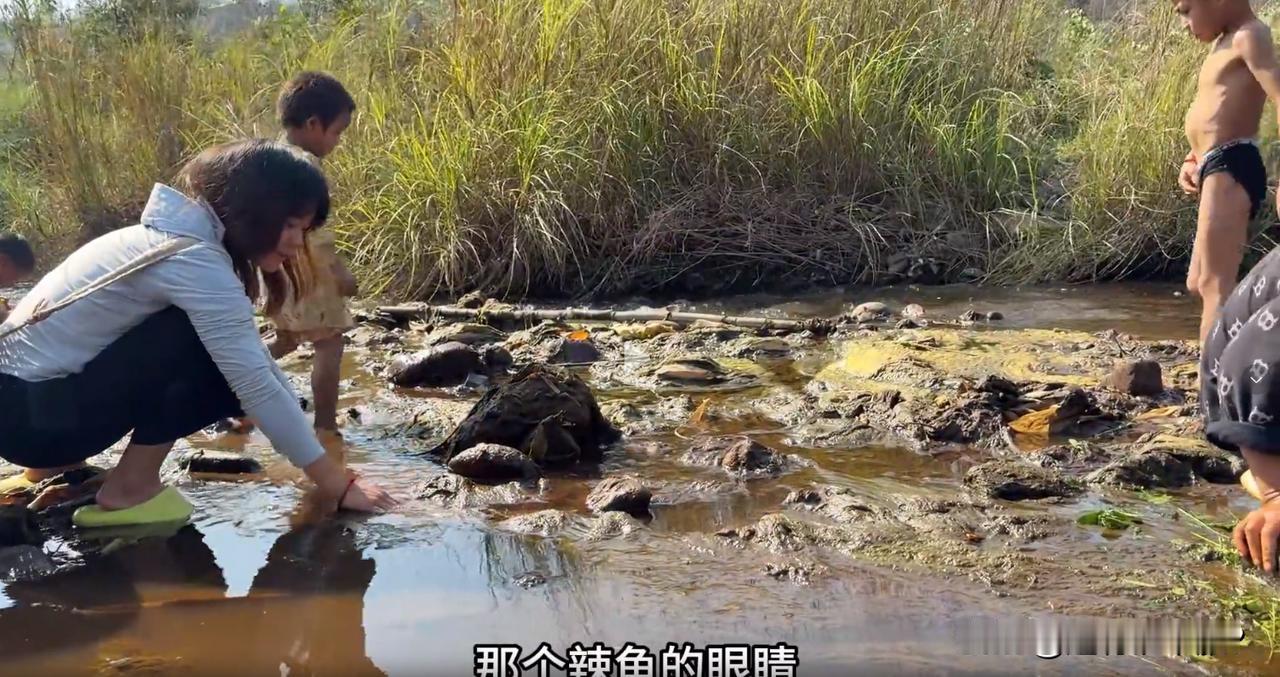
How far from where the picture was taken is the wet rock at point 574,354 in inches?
184

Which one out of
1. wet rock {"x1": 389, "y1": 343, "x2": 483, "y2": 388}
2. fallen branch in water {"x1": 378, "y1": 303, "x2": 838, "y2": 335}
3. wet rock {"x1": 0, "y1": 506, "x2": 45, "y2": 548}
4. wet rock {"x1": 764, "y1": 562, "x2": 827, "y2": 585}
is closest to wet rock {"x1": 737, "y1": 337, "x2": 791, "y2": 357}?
fallen branch in water {"x1": 378, "y1": 303, "x2": 838, "y2": 335}

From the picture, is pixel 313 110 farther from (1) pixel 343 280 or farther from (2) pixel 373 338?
(2) pixel 373 338

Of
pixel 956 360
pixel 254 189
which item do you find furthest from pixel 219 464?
pixel 956 360

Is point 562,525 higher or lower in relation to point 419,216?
lower

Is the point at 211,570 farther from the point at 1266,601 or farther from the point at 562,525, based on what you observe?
the point at 1266,601

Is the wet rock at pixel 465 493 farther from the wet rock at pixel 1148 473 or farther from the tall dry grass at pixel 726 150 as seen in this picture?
the tall dry grass at pixel 726 150

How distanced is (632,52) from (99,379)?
445 centimetres

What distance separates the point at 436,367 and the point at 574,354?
1.98 ft

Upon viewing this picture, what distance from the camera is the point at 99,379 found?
2633 millimetres

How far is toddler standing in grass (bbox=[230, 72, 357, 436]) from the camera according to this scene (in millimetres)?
3623

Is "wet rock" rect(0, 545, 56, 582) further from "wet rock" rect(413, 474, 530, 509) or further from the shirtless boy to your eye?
the shirtless boy

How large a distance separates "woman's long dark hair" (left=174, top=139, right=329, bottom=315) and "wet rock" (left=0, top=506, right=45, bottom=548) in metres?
0.75

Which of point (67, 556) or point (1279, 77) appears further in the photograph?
point (1279, 77)

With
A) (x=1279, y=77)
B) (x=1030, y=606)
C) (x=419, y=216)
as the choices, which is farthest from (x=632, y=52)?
(x=1030, y=606)
